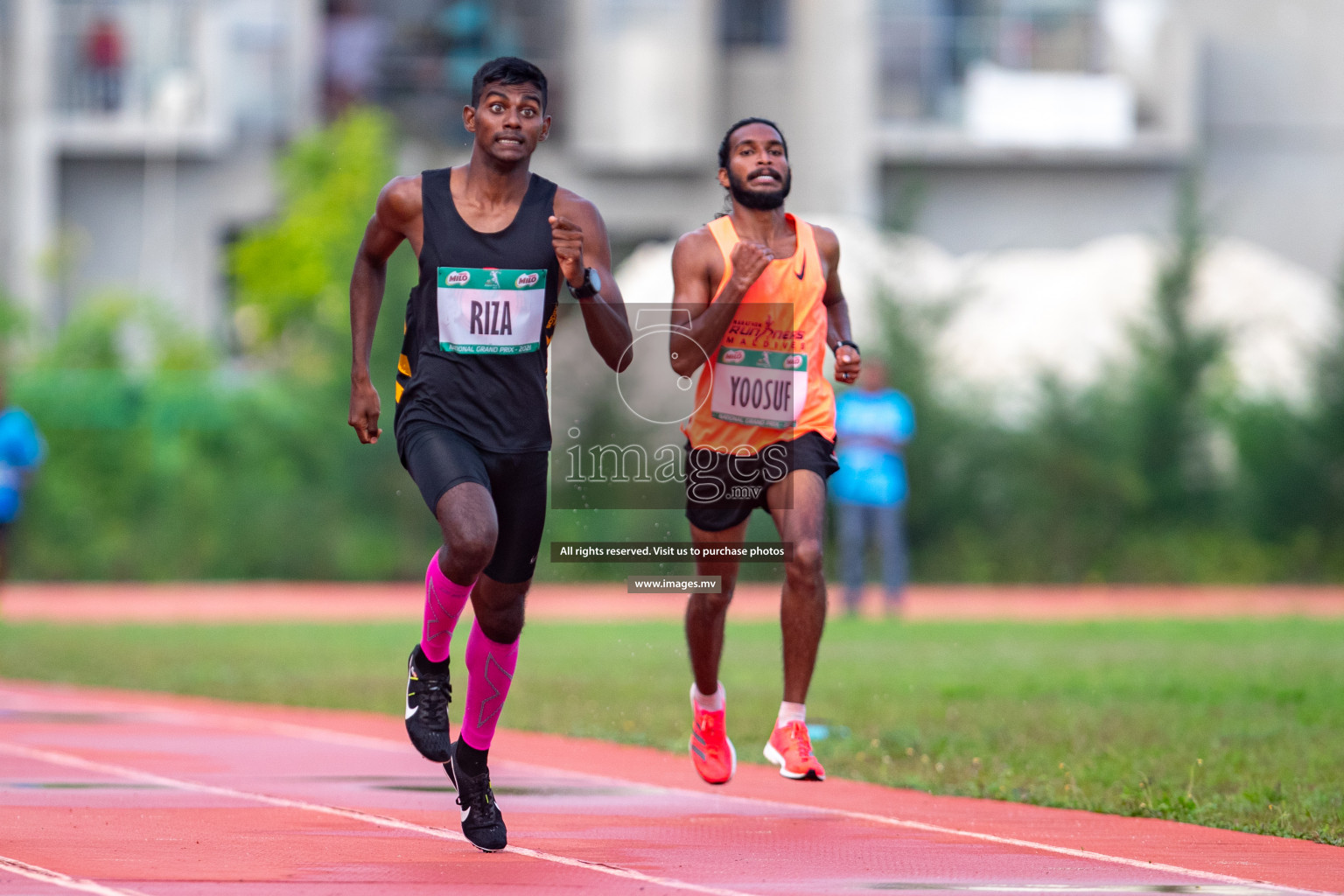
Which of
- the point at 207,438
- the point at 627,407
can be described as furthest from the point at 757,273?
the point at 207,438

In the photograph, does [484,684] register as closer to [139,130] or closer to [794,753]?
[794,753]

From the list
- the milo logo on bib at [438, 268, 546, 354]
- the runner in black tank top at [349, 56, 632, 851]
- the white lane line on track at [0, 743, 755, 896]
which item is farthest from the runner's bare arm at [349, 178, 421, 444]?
the white lane line on track at [0, 743, 755, 896]

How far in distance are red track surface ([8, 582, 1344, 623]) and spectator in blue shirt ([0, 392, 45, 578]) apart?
1235 millimetres

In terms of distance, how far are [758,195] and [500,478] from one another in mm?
1629

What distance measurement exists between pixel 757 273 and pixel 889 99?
2594cm

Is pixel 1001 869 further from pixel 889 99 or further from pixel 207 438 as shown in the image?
pixel 889 99

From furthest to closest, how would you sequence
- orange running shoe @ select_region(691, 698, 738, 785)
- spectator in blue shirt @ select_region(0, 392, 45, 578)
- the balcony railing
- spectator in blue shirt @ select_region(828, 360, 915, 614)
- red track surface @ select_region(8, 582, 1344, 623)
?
the balcony railing < red track surface @ select_region(8, 582, 1344, 623) < spectator in blue shirt @ select_region(828, 360, 915, 614) < spectator in blue shirt @ select_region(0, 392, 45, 578) < orange running shoe @ select_region(691, 698, 738, 785)

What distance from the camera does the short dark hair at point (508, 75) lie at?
6.52 metres

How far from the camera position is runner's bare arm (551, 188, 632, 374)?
6.31m

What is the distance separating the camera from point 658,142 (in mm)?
33156

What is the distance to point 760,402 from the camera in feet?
24.6

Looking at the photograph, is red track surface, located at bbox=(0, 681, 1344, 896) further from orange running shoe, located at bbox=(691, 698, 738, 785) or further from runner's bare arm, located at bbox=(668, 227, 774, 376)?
runner's bare arm, located at bbox=(668, 227, 774, 376)

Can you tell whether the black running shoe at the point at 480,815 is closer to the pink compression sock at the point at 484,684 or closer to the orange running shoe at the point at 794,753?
the pink compression sock at the point at 484,684

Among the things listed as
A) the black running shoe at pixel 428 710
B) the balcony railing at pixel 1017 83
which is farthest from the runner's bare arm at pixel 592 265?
the balcony railing at pixel 1017 83
